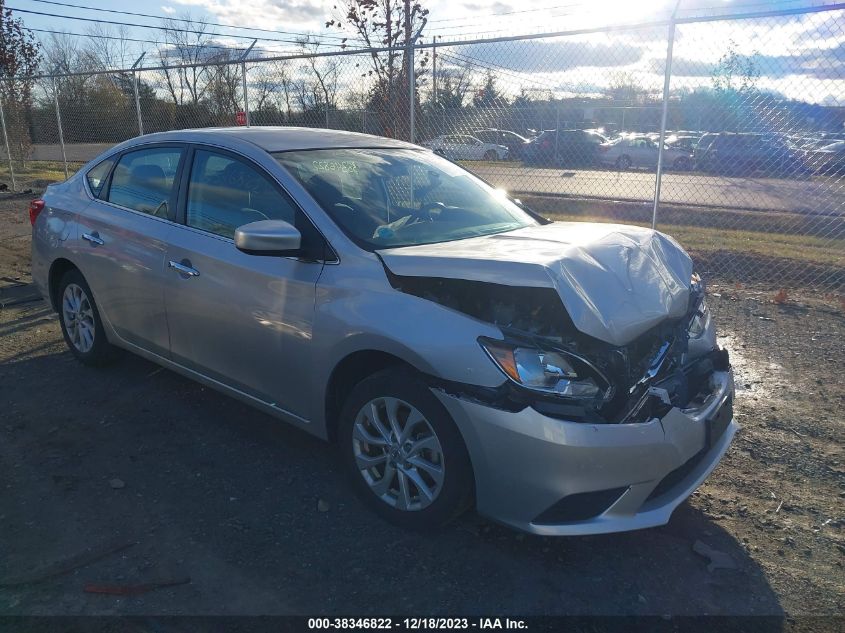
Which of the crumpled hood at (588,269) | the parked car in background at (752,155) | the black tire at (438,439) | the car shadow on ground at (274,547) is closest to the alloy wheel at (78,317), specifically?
the car shadow on ground at (274,547)

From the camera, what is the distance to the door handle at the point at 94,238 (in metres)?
4.65

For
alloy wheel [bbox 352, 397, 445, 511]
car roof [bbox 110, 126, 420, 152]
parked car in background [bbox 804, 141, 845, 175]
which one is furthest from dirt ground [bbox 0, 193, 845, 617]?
parked car in background [bbox 804, 141, 845, 175]

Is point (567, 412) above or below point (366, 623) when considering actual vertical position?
above

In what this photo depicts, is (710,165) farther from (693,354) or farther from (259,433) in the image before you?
(259,433)

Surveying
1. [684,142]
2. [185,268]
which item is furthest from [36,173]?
[185,268]

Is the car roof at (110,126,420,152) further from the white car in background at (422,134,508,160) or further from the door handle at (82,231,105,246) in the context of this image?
the white car in background at (422,134,508,160)

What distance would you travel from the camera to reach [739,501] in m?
3.43

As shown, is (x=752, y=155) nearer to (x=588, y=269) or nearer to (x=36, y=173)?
(x=588, y=269)

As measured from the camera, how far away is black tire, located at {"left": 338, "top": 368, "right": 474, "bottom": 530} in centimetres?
287

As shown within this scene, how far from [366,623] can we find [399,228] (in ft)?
6.22

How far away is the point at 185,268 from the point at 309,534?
1708mm

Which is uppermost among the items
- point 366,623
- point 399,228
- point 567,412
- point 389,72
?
point 389,72

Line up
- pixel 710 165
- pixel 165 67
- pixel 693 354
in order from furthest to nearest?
pixel 165 67 → pixel 710 165 → pixel 693 354

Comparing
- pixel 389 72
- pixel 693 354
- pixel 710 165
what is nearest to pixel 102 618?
pixel 693 354
